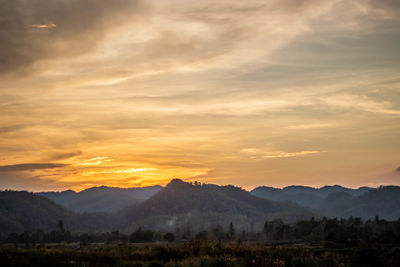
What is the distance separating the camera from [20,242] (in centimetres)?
19212

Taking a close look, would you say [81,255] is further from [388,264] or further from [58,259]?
[388,264]

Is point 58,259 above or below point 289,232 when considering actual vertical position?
above

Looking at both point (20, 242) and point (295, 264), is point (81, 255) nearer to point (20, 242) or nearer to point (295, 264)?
point (295, 264)

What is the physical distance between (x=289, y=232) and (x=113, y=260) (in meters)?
181

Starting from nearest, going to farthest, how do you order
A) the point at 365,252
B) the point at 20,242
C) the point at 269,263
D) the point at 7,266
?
the point at 7,266
the point at 269,263
the point at 365,252
the point at 20,242

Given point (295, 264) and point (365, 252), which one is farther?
point (365, 252)

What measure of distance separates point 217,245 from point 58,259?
40.7 ft

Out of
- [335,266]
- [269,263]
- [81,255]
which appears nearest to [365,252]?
[335,266]

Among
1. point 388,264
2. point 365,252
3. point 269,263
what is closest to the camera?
point 269,263

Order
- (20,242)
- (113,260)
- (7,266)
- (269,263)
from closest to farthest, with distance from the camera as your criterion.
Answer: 1. (7,266)
2. (269,263)
3. (113,260)
4. (20,242)

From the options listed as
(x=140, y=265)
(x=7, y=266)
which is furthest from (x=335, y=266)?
(x=7, y=266)

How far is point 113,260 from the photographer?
2859 cm

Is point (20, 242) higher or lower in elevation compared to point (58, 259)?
lower

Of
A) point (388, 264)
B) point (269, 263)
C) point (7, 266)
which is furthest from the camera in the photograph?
point (388, 264)
